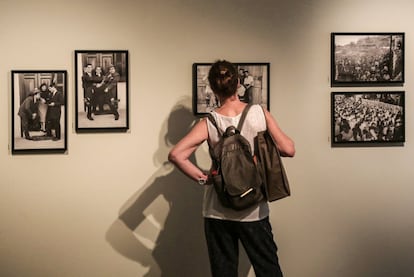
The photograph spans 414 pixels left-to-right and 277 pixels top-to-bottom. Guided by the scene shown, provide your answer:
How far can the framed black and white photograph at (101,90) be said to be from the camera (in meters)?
2.58

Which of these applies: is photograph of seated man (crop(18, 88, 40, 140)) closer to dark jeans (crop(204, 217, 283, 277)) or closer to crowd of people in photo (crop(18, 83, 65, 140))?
crowd of people in photo (crop(18, 83, 65, 140))

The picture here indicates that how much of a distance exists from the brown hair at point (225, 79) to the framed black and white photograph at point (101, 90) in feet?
2.40

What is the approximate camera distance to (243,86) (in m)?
2.64

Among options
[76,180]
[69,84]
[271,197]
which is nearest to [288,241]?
[271,197]

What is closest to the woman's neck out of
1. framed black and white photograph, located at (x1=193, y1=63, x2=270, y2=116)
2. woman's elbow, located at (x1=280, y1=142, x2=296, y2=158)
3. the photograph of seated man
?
woman's elbow, located at (x1=280, y1=142, x2=296, y2=158)

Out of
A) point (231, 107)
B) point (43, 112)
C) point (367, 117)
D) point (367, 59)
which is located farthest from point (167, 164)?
point (367, 59)

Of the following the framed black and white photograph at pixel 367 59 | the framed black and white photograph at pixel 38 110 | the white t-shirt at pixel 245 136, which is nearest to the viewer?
the white t-shirt at pixel 245 136

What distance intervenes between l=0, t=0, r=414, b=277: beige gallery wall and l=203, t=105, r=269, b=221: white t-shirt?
0.56 metres

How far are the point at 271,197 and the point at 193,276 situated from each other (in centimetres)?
94

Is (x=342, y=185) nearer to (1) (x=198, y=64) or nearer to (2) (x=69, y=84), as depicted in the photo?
(1) (x=198, y=64)

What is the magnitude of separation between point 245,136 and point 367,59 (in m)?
1.19

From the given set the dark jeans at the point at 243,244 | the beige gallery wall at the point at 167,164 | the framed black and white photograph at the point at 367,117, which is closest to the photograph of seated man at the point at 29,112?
the beige gallery wall at the point at 167,164

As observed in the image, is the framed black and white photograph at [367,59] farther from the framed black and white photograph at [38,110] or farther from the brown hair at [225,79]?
the framed black and white photograph at [38,110]

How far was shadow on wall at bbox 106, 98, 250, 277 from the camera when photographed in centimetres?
263
